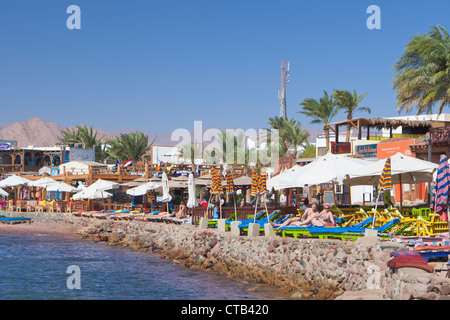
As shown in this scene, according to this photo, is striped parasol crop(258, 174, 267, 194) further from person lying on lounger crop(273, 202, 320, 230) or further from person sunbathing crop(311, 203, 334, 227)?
person sunbathing crop(311, 203, 334, 227)

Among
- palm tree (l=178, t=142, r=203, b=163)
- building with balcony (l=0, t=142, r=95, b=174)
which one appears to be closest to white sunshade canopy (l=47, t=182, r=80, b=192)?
palm tree (l=178, t=142, r=203, b=163)

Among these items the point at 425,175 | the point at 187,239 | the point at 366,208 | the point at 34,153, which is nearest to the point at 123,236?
the point at 187,239

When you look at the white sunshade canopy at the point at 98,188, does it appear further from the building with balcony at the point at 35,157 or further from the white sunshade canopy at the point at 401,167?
the building with balcony at the point at 35,157

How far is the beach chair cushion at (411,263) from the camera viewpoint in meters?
9.51

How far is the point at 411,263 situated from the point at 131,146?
196ft

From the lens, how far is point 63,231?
120ft

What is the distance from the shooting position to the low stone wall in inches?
372

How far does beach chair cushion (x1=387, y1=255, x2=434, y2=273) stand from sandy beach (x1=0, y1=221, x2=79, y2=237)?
27.5m

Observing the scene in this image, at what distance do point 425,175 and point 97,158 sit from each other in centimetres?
6530

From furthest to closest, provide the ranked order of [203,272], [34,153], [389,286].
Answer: [34,153]
[203,272]
[389,286]

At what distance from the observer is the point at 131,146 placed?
6738cm

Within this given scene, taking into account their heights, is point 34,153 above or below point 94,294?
above

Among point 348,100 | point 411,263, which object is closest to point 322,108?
point 348,100
